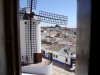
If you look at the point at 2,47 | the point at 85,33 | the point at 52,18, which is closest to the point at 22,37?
the point at 52,18

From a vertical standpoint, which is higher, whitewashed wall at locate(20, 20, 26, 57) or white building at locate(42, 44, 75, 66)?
whitewashed wall at locate(20, 20, 26, 57)

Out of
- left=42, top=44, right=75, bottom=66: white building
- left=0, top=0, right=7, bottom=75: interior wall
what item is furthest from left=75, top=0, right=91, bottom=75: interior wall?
left=42, top=44, right=75, bottom=66: white building

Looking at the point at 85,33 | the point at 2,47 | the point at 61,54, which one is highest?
the point at 85,33

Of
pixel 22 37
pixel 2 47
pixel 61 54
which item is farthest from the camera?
pixel 61 54

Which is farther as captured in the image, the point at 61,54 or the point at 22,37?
the point at 61,54

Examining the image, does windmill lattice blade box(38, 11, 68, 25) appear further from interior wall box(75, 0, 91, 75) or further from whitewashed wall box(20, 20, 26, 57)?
interior wall box(75, 0, 91, 75)

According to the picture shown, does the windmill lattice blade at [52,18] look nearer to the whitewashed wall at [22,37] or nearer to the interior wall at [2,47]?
the whitewashed wall at [22,37]

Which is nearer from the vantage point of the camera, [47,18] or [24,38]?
[24,38]

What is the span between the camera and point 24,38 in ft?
26.1

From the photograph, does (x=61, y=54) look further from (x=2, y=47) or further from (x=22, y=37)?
(x=2, y=47)

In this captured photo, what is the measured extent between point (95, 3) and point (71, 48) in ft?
33.9

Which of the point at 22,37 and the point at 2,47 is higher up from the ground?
the point at 2,47

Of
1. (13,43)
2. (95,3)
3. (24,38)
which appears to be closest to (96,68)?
(95,3)

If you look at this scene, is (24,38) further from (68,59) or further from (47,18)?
(68,59)
